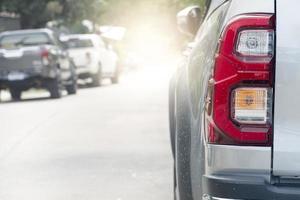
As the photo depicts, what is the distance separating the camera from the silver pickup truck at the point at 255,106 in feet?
10.5

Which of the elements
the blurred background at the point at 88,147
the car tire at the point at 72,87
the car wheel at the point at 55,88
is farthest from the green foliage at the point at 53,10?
the blurred background at the point at 88,147

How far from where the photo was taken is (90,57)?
83.4 ft

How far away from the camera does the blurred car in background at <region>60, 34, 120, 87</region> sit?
2533cm

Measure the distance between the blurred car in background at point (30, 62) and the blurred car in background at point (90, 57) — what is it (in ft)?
18.4

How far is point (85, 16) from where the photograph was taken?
1511 inches

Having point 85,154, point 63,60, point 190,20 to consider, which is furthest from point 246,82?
point 63,60

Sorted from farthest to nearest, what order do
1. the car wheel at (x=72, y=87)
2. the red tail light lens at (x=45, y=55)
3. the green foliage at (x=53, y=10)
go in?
the green foliage at (x=53, y=10)
the car wheel at (x=72, y=87)
the red tail light lens at (x=45, y=55)

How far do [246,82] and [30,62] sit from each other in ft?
50.4

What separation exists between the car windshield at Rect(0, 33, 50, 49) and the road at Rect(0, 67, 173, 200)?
428 centimetres

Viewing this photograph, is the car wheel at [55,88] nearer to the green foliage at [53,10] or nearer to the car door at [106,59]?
the car door at [106,59]

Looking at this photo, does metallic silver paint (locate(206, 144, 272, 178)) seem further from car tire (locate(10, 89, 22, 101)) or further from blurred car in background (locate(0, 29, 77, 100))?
car tire (locate(10, 89, 22, 101))

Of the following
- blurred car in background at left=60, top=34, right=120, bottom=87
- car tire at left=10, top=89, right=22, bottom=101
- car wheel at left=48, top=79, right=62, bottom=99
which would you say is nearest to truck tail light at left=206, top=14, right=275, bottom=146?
car wheel at left=48, top=79, right=62, bottom=99

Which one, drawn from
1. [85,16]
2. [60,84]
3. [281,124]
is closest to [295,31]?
[281,124]

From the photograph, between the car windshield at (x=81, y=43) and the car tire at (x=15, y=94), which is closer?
the car tire at (x=15, y=94)
